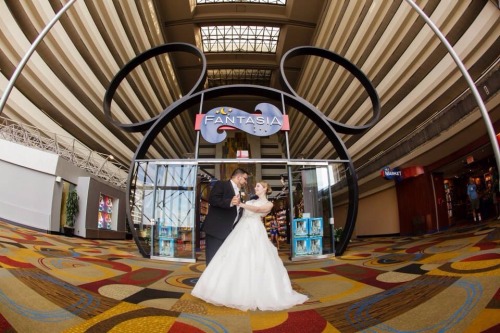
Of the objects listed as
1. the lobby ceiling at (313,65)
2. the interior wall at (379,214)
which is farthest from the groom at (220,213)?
the interior wall at (379,214)

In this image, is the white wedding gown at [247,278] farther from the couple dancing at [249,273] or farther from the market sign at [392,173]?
the market sign at [392,173]

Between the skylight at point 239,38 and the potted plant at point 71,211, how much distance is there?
17016mm

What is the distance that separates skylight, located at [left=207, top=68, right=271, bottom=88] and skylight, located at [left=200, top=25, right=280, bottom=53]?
95.2 inches

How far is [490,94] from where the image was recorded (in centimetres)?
875

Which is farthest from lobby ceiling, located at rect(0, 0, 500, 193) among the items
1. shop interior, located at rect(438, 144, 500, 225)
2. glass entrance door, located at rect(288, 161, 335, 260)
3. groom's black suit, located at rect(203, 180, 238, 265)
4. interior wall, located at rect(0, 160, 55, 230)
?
groom's black suit, located at rect(203, 180, 238, 265)

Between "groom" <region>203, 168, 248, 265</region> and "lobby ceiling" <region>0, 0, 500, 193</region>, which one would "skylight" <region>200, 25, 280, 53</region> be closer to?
"lobby ceiling" <region>0, 0, 500, 193</region>

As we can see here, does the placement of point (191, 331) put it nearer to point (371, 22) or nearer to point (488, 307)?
point (488, 307)

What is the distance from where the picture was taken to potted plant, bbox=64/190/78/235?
12.7m

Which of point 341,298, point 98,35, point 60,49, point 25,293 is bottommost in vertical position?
point 341,298

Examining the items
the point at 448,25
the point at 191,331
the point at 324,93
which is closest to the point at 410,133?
the point at 448,25

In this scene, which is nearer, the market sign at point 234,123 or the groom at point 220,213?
the groom at point 220,213

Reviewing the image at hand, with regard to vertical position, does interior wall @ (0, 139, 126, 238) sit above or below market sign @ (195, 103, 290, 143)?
below

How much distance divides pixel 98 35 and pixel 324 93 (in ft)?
47.8

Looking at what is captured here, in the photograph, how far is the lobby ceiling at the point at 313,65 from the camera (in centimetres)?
1063
